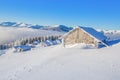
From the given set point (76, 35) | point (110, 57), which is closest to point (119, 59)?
point (110, 57)

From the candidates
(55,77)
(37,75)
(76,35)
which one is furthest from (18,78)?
(76,35)

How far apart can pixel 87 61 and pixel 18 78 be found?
30.7 feet

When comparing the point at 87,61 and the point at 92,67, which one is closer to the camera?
the point at 92,67

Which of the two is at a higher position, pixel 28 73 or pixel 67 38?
pixel 67 38

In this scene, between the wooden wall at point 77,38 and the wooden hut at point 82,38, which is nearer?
the wooden hut at point 82,38

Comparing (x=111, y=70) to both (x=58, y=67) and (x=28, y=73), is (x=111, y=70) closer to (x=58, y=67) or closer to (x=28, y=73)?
(x=58, y=67)

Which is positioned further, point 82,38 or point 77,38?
point 77,38

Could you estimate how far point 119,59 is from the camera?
2639cm

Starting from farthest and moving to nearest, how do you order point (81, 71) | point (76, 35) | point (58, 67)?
point (76, 35) → point (58, 67) → point (81, 71)

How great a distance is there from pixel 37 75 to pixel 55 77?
2.39 metres

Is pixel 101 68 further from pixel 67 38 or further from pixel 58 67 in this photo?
pixel 67 38

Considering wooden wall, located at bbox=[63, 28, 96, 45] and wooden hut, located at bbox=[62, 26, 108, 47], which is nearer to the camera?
wooden hut, located at bbox=[62, 26, 108, 47]

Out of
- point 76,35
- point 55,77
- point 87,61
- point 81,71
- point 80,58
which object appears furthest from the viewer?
point 76,35

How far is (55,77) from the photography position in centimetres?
2138
